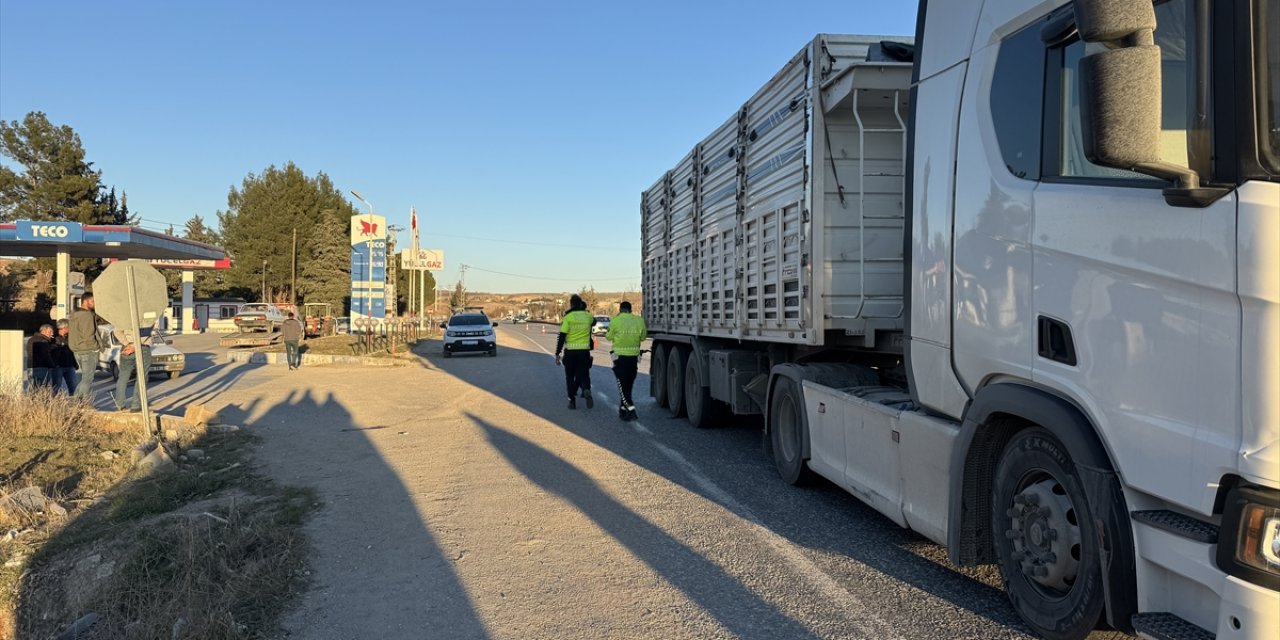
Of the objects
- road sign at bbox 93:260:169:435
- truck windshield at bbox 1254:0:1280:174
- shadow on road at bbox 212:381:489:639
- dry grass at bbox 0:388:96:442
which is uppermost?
truck windshield at bbox 1254:0:1280:174

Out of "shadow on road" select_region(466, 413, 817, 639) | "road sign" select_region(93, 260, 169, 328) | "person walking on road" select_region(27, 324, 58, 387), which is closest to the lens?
"shadow on road" select_region(466, 413, 817, 639)

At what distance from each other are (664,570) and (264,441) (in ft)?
23.1

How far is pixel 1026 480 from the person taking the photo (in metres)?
3.48

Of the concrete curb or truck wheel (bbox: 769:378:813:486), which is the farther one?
the concrete curb

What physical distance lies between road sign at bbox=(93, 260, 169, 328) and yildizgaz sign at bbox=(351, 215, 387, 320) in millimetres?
26571

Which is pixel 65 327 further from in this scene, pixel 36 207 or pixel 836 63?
pixel 36 207

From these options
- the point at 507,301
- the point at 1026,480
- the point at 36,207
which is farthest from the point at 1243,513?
the point at 507,301

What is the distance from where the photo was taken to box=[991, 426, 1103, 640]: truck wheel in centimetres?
307

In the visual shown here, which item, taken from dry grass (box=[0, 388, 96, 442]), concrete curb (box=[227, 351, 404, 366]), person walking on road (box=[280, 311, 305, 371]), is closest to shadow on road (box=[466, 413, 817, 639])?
dry grass (box=[0, 388, 96, 442])

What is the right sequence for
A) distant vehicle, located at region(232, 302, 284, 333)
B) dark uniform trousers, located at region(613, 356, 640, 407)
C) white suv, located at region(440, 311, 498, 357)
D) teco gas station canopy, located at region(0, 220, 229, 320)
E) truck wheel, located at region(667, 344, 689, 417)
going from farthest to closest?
distant vehicle, located at region(232, 302, 284, 333)
white suv, located at region(440, 311, 498, 357)
teco gas station canopy, located at region(0, 220, 229, 320)
truck wheel, located at region(667, 344, 689, 417)
dark uniform trousers, located at region(613, 356, 640, 407)

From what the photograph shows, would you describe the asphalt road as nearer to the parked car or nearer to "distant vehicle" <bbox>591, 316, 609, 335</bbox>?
the parked car

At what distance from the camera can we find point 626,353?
448 inches

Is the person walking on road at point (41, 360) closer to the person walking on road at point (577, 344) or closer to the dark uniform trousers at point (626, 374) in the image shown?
the person walking on road at point (577, 344)

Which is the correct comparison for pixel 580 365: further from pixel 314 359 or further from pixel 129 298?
pixel 314 359
